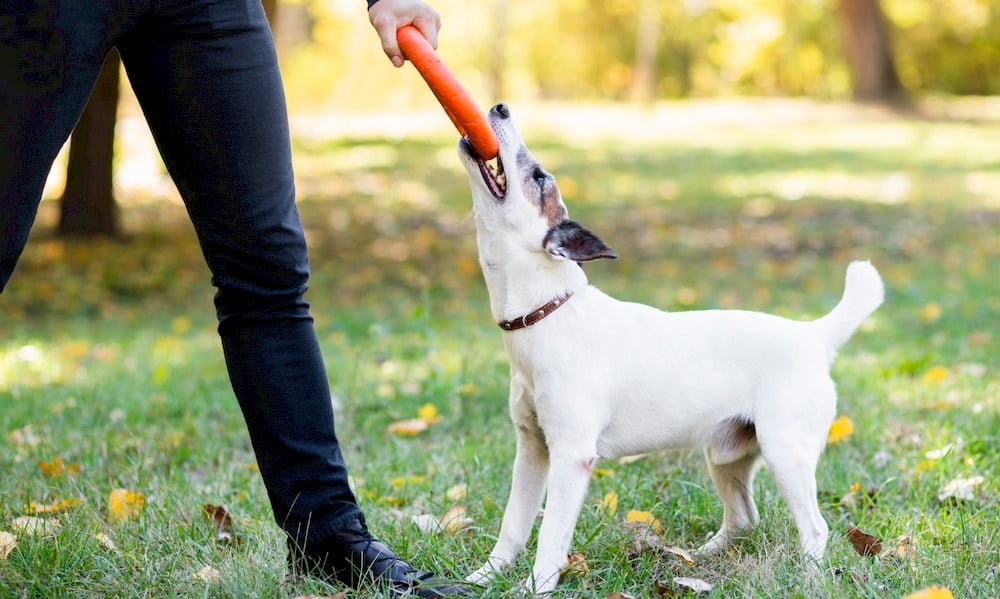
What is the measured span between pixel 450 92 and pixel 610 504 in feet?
4.24

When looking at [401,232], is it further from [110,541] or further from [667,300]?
[110,541]

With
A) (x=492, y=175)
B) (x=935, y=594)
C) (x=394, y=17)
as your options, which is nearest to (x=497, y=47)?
(x=492, y=175)

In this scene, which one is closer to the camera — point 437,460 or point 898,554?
point 898,554

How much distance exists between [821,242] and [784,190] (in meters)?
3.30

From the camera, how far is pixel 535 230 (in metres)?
2.87

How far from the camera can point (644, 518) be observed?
123 inches

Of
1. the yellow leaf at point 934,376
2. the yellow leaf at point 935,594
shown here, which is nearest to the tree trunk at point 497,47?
the yellow leaf at point 934,376

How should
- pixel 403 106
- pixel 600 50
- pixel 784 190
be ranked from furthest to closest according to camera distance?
pixel 600 50, pixel 403 106, pixel 784 190

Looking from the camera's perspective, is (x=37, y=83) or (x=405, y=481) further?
(x=405, y=481)

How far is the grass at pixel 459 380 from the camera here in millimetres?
2781

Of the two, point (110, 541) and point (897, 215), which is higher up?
point (110, 541)

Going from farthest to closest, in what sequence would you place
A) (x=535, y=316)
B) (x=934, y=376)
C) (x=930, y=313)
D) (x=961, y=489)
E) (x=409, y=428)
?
(x=930, y=313)
(x=934, y=376)
(x=409, y=428)
(x=961, y=489)
(x=535, y=316)

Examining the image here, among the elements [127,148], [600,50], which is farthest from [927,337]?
[600,50]

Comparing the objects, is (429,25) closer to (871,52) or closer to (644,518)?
(644,518)
